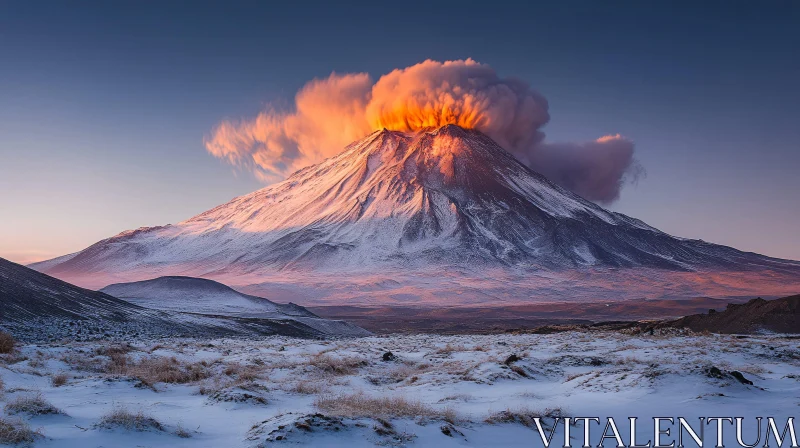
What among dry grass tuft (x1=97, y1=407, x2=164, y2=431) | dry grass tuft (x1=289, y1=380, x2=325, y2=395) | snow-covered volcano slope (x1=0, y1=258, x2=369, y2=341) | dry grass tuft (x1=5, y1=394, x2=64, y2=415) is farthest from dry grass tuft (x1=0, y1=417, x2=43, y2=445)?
snow-covered volcano slope (x1=0, y1=258, x2=369, y2=341)

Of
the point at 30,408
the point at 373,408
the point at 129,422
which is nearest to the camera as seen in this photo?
the point at 129,422

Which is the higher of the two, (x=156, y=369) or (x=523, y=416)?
(x=523, y=416)

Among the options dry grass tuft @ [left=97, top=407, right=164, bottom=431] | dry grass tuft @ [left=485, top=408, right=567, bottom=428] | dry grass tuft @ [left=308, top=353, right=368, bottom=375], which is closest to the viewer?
dry grass tuft @ [left=97, top=407, right=164, bottom=431]

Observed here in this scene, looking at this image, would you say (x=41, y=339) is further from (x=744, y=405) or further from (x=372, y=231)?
(x=372, y=231)

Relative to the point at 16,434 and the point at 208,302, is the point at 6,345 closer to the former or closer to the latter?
the point at 16,434

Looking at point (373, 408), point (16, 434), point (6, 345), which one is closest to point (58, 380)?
point (6, 345)

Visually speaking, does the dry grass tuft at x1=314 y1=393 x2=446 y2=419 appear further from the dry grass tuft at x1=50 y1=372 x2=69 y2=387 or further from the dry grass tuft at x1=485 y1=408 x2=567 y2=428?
the dry grass tuft at x1=50 y1=372 x2=69 y2=387

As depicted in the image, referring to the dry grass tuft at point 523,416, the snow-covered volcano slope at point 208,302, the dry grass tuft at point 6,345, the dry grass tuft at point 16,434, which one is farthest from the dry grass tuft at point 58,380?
the snow-covered volcano slope at point 208,302
